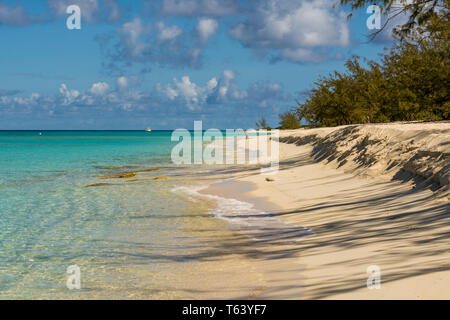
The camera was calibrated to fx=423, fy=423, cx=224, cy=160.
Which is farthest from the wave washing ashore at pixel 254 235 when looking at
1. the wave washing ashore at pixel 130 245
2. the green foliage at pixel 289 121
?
the green foliage at pixel 289 121

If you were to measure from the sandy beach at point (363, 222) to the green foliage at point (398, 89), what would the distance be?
13.5ft

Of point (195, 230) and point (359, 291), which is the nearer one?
point (359, 291)

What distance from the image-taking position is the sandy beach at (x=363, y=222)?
211 inches

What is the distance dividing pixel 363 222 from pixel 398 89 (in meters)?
25.6

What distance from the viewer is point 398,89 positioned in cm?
3120

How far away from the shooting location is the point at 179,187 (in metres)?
17.3

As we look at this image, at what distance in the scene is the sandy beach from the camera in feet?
17.6

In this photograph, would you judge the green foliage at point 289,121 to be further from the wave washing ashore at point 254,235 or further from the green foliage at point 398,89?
the wave washing ashore at point 254,235

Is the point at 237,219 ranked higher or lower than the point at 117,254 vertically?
higher

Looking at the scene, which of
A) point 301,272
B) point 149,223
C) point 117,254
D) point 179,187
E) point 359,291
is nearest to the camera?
point 359,291

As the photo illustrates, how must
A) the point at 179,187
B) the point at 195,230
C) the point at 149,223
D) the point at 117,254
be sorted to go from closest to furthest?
the point at 117,254 < the point at 195,230 < the point at 149,223 < the point at 179,187

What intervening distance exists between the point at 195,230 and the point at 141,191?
703 cm
